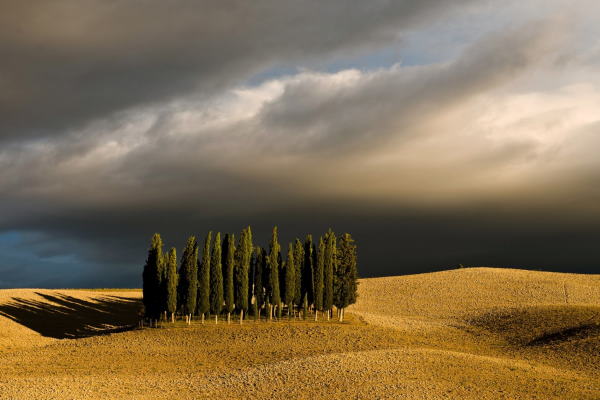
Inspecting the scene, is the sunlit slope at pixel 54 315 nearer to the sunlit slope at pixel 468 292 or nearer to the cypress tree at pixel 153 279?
the cypress tree at pixel 153 279

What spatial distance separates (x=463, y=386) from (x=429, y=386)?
240 cm

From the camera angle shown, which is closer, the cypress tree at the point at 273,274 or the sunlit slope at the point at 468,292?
the cypress tree at the point at 273,274

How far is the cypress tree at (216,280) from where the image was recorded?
64.2 metres

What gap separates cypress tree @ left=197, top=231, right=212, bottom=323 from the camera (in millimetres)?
63969

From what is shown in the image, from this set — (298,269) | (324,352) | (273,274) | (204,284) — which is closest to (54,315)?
(204,284)

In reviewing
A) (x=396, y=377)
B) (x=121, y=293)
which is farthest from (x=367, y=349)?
(x=121, y=293)

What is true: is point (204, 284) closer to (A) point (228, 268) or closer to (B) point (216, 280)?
(B) point (216, 280)

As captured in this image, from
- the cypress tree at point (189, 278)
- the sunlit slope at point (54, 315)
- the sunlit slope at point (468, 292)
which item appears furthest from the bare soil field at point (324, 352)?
the cypress tree at point (189, 278)

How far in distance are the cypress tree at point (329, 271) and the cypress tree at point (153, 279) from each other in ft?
68.3

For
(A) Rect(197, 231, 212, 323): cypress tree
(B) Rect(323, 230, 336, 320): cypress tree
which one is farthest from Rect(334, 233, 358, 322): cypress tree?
(A) Rect(197, 231, 212, 323): cypress tree

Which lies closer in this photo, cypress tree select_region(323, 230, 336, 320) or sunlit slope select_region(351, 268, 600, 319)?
cypress tree select_region(323, 230, 336, 320)

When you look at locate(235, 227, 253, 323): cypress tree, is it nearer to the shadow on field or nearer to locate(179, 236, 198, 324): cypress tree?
locate(179, 236, 198, 324): cypress tree

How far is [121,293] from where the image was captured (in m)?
110

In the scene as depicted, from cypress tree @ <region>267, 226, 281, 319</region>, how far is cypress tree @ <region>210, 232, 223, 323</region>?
6.14 meters
